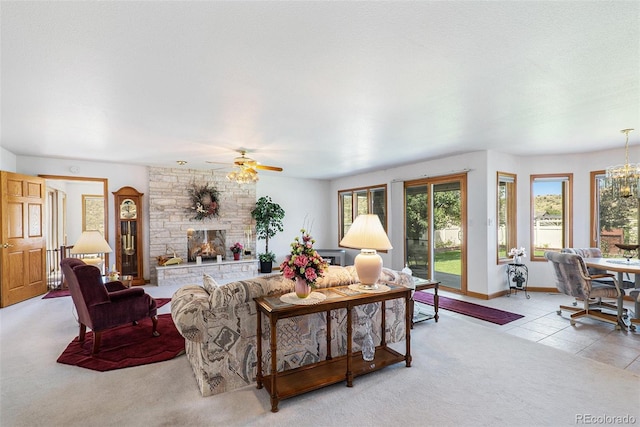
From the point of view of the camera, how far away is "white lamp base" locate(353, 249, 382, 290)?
115 inches

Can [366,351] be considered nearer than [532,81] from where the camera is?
No

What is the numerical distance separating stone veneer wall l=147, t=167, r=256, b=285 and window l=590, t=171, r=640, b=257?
23.4ft

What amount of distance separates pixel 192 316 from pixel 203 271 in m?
4.68

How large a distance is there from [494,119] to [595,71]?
1.17m

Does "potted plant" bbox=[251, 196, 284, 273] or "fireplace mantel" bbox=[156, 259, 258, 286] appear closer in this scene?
"fireplace mantel" bbox=[156, 259, 258, 286]

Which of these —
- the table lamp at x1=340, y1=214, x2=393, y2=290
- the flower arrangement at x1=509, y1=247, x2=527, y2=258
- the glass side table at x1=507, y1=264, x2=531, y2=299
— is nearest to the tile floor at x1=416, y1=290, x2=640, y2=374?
the glass side table at x1=507, y1=264, x2=531, y2=299

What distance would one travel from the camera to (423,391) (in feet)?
8.00

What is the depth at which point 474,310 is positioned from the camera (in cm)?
451

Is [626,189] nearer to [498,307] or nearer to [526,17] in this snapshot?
[498,307]

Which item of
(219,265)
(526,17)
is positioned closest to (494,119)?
(526,17)

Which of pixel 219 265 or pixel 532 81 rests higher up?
pixel 532 81

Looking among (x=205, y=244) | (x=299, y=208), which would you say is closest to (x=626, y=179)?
(x=299, y=208)

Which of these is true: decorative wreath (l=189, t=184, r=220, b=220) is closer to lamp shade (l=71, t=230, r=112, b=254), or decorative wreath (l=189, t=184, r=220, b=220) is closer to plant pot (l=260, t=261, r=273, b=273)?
plant pot (l=260, t=261, r=273, b=273)

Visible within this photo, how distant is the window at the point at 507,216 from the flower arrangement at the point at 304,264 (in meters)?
4.46
